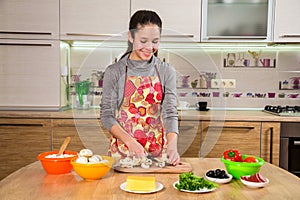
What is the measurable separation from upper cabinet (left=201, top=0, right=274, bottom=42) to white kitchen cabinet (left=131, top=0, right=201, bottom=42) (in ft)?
0.19

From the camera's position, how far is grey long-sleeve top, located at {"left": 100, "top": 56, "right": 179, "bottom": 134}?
5.04ft

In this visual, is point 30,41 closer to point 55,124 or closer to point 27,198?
point 55,124

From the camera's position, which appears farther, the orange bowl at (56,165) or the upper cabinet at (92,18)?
the upper cabinet at (92,18)

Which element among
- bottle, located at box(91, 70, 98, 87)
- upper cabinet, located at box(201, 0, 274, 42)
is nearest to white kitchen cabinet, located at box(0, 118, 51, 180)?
bottle, located at box(91, 70, 98, 87)

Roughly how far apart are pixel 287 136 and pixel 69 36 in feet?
5.96

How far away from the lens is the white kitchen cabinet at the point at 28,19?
2.87 m

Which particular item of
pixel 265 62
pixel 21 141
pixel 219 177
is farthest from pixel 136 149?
pixel 265 62

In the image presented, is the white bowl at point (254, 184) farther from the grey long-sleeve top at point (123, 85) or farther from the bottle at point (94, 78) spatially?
the bottle at point (94, 78)

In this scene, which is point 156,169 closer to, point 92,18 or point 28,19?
point 92,18

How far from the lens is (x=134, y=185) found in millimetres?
1267

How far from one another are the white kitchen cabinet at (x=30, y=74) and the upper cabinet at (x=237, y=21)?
120cm

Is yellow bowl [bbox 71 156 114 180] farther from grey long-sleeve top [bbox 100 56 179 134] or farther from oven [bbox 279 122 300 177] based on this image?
oven [bbox 279 122 300 177]

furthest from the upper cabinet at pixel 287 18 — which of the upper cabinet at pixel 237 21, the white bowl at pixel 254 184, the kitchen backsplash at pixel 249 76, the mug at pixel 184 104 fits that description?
the white bowl at pixel 254 184

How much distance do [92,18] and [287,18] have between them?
1527 millimetres
